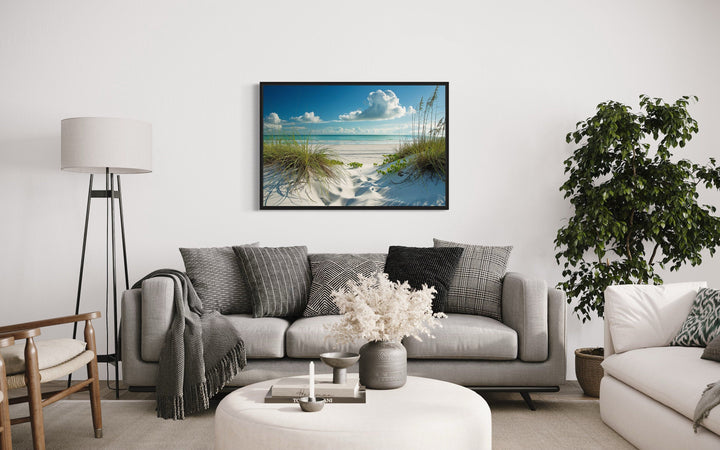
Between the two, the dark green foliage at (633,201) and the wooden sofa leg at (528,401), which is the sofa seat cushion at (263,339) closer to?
the wooden sofa leg at (528,401)

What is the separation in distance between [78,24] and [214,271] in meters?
2.15

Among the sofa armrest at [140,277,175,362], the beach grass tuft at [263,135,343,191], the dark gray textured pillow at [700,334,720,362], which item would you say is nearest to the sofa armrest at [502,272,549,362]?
the dark gray textured pillow at [700,334,720,362]

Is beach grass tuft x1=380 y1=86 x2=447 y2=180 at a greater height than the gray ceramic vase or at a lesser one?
greater

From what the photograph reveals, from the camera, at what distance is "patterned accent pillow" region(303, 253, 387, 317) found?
351cm

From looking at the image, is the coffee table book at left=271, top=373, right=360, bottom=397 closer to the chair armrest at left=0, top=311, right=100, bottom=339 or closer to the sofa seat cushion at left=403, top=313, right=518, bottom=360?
the sofa seat cushion at left=403, top=313, right=518, bottom=360

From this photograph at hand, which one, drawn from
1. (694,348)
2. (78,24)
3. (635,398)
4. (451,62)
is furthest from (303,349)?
(78,24)

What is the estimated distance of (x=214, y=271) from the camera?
3.58 m

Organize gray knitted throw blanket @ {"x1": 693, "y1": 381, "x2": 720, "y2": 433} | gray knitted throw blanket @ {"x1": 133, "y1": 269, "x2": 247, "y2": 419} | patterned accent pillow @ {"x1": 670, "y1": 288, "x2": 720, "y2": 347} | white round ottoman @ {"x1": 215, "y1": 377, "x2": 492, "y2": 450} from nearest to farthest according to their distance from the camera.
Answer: white round ottoman @ {"x1": 215, "y1": 377, "x2": 492, "y2": 450} → gray knitted throw blanket @ {"x1": 693, "y1": 381, "x2": 720, "y2": 433} → patterned accent pillow @ {"x1": 670, "y1": 288, "x2": 720, "y2": 347} → gray knitted throw blanket @ {"x1": 133, "y1": 269, "x2": 247, "y2": 419}

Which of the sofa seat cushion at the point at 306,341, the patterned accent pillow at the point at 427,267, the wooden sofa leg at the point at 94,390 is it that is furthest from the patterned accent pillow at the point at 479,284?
the wooden sofa leg at the point at 94,390

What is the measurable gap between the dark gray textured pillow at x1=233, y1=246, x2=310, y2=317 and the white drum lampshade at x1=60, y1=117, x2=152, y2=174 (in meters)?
0.92

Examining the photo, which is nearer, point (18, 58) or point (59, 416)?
point (59, 416)

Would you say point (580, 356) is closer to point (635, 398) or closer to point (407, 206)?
point (635, 398)

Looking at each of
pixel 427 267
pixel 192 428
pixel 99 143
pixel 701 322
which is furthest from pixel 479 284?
pixel 99 143

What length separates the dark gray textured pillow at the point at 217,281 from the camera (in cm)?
353
